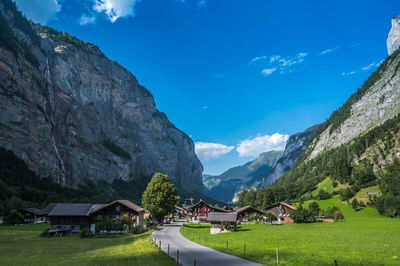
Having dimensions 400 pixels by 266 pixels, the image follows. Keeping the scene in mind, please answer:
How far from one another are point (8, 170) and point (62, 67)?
107939 millimetres

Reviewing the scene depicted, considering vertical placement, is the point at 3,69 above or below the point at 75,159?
above

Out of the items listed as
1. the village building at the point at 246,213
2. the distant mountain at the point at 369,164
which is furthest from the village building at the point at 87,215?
the distant mountain at the point at 369,164

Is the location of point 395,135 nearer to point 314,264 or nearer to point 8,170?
point 314,264

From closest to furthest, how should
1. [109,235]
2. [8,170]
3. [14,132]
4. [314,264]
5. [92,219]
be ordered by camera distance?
[314,264]
[109,235]
[92,219]
[8,170]
[14,132]

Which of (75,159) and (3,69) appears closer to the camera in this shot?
(3,69)

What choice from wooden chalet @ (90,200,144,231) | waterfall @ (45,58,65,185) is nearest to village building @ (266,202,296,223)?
wooden chalet @ (90,200,144,231)

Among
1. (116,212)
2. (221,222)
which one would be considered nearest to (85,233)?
(116,212)

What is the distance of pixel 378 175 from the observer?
→ 122938mm

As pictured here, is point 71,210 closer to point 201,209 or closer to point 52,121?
point 201,209

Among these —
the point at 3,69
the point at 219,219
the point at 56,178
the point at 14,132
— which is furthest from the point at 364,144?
the point at 3,69

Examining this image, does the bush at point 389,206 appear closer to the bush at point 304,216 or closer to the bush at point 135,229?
the bush at point 304,216

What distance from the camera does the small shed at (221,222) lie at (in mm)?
57719

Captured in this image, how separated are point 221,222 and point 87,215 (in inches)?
1373

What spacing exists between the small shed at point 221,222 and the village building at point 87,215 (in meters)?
19.9
